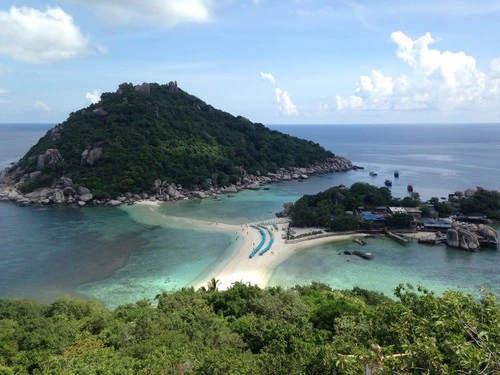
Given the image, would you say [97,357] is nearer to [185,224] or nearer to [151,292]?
[151,292]

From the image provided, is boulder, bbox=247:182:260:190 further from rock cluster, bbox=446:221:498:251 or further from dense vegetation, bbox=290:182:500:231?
rock cluster, bbox=446:221:498:251

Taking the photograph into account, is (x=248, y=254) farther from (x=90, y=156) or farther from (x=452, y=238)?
(x=90, y=156)

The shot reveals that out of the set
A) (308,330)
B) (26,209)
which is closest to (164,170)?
(26,209)

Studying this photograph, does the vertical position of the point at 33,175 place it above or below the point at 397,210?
above

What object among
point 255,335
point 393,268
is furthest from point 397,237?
point 255,335

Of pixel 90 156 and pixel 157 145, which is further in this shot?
pixel 157 145

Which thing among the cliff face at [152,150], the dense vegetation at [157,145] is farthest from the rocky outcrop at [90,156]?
the dense vegetation at [157,145]
